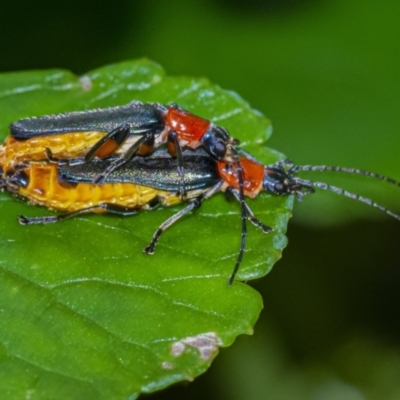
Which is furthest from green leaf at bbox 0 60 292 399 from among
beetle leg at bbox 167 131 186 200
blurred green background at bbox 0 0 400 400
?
blurred green background at bbox 0 0 400 400

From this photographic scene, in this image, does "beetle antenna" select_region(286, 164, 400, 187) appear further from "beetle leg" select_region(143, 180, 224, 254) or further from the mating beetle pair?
"beetle leg" select_region(143, 180, 224, 254)

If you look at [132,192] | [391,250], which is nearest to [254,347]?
[391,250]

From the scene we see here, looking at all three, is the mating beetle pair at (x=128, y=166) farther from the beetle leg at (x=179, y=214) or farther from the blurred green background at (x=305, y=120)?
the blurred green background at (x=305, y=120)

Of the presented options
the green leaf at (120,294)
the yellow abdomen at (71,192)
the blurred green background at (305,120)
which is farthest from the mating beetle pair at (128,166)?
the blurred green background at (305,120)

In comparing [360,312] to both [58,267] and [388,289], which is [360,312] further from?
[58,267]

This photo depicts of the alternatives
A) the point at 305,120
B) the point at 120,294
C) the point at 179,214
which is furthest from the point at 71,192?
the point at 305,120

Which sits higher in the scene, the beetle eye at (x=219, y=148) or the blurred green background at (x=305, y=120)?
the beetle eye at (x=219, y=148)

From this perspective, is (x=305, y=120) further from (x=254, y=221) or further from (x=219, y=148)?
(x=254, y=221)
